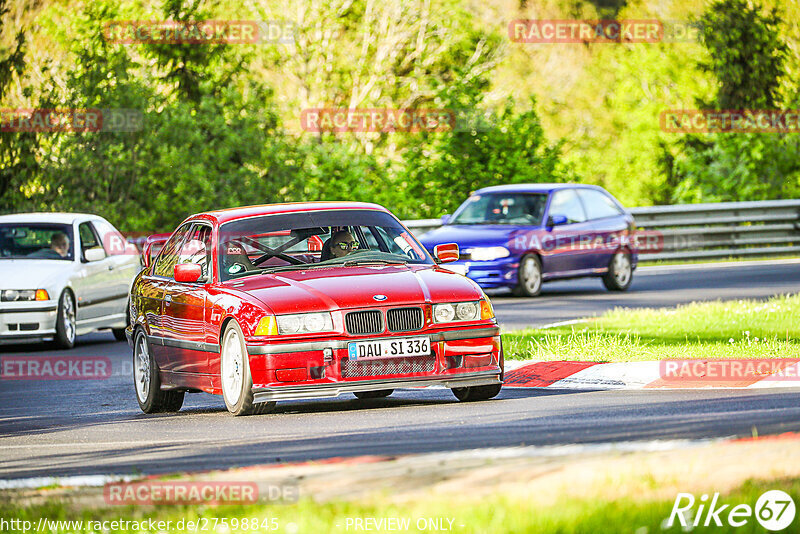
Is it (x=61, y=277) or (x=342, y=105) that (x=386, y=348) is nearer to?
(x=61, y=277)

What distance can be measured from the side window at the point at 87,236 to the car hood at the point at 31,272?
0.66 m

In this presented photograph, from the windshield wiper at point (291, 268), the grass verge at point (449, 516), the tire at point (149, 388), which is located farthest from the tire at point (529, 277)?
the grass verge at point (449, 516)

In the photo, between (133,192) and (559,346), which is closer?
(559,346)

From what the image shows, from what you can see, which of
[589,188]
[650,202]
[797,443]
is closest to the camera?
[797,443]

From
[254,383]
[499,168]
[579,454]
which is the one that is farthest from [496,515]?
[499,168]

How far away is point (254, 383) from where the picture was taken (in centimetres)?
1009

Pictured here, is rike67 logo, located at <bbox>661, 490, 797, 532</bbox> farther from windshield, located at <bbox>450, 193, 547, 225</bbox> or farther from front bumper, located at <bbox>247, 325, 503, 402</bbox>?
windshield, located at <bbox>450, 193, 547, 225</bbox>

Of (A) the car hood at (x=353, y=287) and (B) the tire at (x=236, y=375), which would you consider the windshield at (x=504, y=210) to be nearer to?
(A) the car hood at (x=353, y=287)

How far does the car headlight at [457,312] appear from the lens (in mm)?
10266

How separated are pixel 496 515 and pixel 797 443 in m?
2.01

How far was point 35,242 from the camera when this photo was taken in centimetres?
1873

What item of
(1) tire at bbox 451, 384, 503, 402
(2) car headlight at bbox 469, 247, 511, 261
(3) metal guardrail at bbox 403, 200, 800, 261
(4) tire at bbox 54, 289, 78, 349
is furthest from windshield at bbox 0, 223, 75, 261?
(3) metal guardrail at bbox 403, 200, 800, 261

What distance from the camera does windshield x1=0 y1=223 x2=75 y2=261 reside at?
18.5 meters

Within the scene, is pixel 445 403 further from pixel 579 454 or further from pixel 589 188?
pixel 589 188
